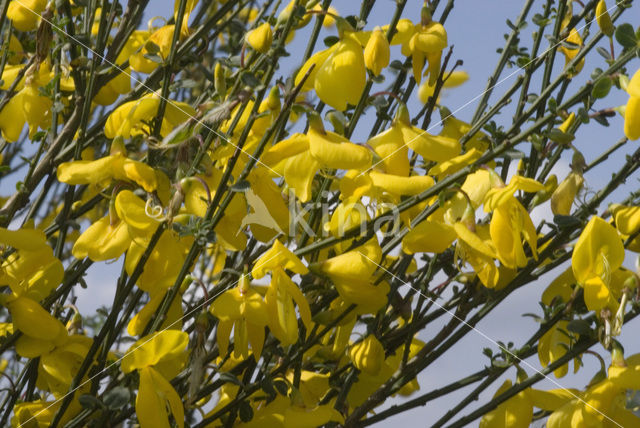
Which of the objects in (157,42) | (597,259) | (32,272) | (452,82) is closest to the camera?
(597,259)

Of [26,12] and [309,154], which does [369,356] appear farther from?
[26,12]

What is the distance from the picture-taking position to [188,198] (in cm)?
103

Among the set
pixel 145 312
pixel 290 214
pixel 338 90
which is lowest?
pixel 145 312

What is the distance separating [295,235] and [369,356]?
20 cm

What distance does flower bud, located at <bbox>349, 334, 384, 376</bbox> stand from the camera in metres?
1.14

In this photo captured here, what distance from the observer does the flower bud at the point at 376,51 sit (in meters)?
1.08

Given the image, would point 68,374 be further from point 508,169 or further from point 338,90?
point 508,169

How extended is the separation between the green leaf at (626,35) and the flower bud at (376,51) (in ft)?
0.95

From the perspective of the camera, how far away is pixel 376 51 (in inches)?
42.6

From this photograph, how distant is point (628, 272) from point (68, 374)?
32.2 inches

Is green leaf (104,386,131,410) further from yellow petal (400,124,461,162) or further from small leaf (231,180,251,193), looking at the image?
yellow petal (400,124,461,162)

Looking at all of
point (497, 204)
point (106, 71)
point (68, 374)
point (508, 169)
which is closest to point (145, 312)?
point (68, 374)

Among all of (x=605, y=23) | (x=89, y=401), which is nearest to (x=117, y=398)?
(x=89, y=401)

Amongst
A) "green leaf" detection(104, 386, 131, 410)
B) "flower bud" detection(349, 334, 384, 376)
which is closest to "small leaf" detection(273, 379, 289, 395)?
"flower bud" detection(349, 334, 384, 376)
